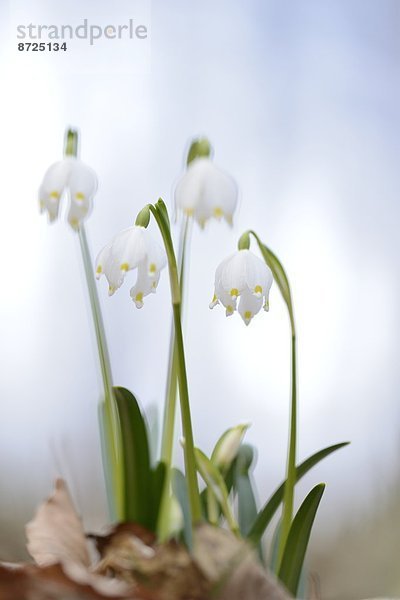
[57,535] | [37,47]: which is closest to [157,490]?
[57,535]

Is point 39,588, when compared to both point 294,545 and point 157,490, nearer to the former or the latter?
point 157,490

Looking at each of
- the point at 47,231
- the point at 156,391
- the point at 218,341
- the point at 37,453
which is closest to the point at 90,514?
the point at 37,453

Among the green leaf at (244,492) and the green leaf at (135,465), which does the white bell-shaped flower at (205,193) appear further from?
the green leaf at (244,492)

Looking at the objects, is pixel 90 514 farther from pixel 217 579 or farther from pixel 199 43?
pixel 217 579

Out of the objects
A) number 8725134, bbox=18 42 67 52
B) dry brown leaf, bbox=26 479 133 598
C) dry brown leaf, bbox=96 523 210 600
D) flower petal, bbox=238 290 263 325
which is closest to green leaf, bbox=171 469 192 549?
flower petal, bbox=238 290 263 325

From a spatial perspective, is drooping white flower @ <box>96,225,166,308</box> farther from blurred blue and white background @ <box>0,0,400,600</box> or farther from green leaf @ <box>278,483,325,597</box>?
blurred blue and white background @ <box>0,0,400,600</box>


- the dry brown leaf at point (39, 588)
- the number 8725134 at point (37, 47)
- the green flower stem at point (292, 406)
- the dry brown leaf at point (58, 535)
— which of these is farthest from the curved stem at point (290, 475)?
the number 8725134 at point (37, 47)
